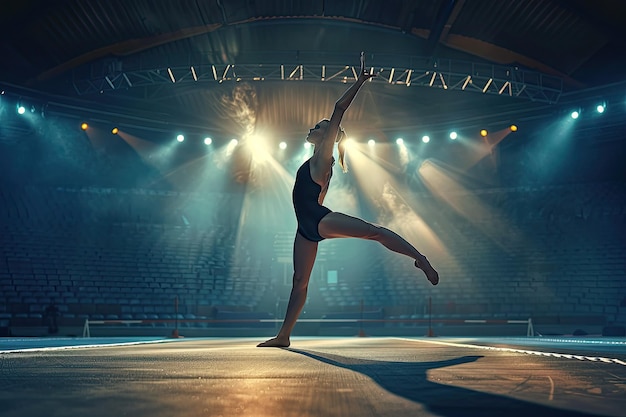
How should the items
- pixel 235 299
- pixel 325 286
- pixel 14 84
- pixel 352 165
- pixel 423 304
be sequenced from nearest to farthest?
pixel 14 84 < pixel 423 304 < pixel 235 299 < pixel 325 286 < pixel 352 165

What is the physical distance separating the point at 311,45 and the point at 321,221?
10132mm

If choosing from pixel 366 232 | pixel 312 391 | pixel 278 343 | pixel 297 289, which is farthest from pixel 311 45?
pixel 312 391

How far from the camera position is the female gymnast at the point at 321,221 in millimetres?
3135

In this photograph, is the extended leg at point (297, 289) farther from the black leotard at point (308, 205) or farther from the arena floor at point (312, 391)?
the arena floor at point (312, 391)

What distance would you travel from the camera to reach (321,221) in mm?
3279

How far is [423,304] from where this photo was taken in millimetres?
14484

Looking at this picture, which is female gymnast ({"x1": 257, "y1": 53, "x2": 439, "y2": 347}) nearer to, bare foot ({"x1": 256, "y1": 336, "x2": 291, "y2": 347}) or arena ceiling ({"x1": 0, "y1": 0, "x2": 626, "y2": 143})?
bare foot ({"x1": 256, "y1": 336, "x2": 291, "y2": 347})

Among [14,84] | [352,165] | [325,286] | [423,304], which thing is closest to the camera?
[14,84]

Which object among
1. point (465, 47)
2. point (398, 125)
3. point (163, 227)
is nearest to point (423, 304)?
point (398, 125)

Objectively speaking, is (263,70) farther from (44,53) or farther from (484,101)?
(484,101)

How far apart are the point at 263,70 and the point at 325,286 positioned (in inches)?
285

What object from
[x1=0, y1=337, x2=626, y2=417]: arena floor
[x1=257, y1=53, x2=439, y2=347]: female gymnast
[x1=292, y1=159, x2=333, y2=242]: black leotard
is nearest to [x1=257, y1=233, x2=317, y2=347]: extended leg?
[x1=257, y1=53, x2=439, y2=347]: female gymnast

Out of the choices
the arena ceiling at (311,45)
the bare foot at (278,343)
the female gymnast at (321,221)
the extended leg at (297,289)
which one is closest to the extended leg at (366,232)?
the female gymnast at (321,221)

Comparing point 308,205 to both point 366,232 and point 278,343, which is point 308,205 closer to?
point 366,232
